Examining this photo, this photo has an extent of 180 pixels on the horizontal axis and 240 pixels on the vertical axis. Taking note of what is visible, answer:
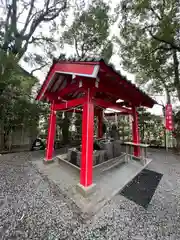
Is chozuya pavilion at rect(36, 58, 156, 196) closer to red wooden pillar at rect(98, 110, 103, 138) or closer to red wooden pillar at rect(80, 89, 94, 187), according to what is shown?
red wooden pillar at rect(80, 89, 94, 187)

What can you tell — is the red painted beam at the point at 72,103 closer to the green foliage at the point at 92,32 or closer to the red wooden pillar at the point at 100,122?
the red wooden pillar at the point at 100,122

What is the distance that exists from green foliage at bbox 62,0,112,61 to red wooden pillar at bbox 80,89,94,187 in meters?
5.26

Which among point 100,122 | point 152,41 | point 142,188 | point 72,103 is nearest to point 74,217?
point 142,188

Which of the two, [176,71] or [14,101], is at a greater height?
[176,71]

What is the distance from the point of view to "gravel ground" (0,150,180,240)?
5.53ft

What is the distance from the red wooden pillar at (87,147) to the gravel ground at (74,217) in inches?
21.1

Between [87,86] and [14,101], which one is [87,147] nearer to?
[87,86]

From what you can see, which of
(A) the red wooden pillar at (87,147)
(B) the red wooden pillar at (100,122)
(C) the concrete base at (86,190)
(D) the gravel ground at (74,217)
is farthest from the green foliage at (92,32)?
(D) the gravel ground at (74,217)

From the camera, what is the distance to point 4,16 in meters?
7.18

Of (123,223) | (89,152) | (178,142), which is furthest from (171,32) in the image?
(123,223)

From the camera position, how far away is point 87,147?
269 cm

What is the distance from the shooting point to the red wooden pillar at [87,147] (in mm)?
2650

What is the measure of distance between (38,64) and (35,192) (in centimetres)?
914

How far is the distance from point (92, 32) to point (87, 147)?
7570mm
